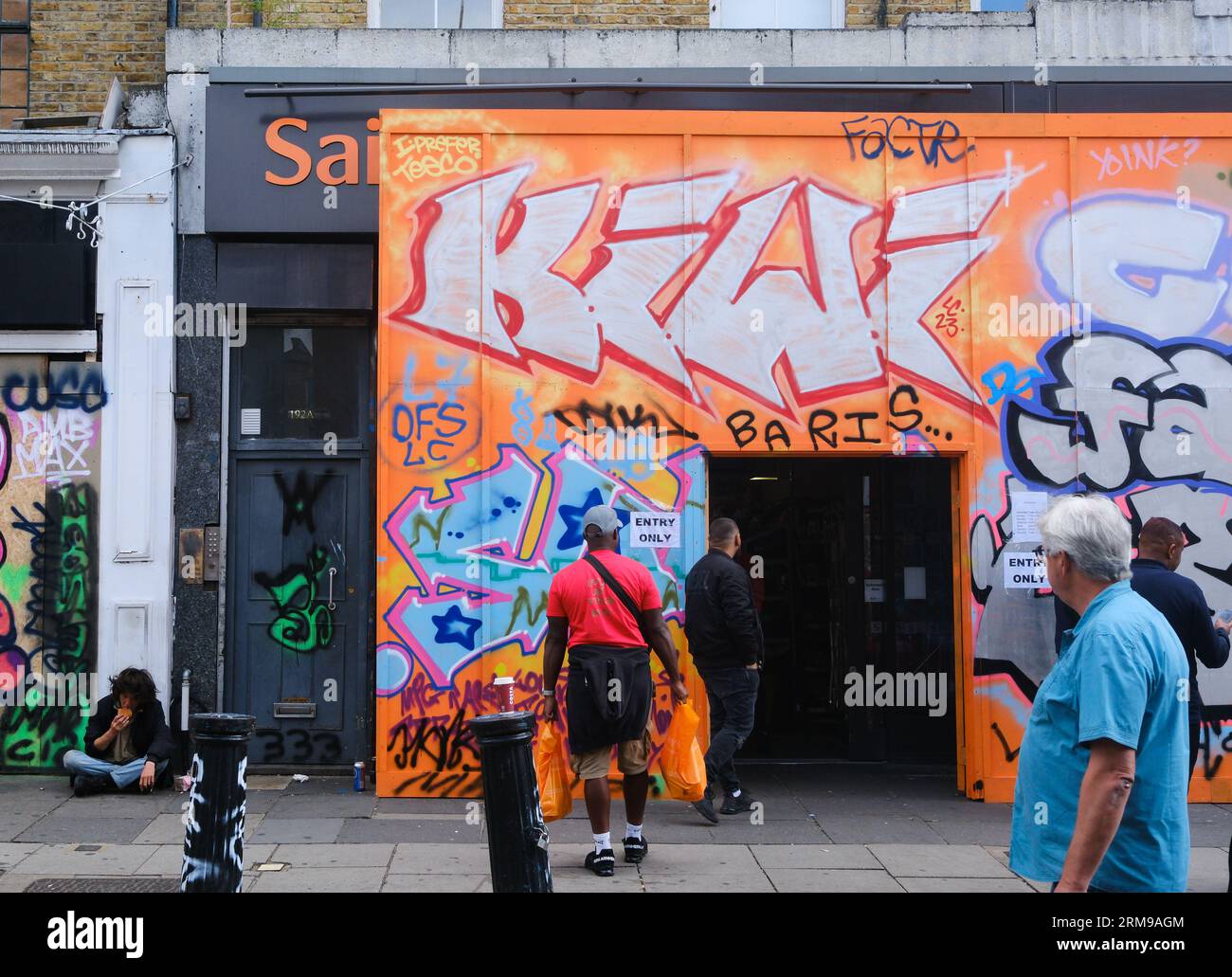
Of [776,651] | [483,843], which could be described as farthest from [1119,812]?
[776,651]

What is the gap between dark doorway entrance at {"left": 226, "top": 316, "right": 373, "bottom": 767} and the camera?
31.1 ft

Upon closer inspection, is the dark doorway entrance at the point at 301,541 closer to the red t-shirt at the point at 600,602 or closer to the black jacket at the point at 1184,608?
the red t-shirt at the point at 600,602

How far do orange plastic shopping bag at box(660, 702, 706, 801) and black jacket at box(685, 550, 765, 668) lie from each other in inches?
40.0

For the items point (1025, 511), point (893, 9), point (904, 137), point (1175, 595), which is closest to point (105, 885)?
point (1175, 595)

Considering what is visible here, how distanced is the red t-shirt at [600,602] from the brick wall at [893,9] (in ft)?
18.6

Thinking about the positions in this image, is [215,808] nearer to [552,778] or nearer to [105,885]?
[105,885]

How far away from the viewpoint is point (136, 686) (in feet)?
27.9

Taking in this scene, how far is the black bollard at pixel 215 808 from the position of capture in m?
5.72

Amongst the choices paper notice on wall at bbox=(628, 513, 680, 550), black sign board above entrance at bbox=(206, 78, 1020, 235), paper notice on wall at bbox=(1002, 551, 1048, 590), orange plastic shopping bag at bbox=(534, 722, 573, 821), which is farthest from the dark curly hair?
paper notice on wall at bbox=(1002, 551, 1048, 590)

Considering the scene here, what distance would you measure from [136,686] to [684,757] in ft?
13.2

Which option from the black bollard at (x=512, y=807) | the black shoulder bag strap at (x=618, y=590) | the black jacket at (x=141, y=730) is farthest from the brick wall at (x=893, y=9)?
the black jacket at (x=141, y=730)

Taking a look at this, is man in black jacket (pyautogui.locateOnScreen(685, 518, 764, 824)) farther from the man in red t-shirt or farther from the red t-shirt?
the red t-shirt

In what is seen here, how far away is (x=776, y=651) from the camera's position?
34.7 ft
